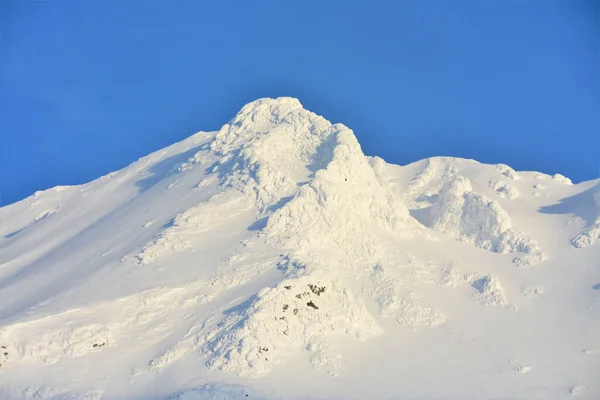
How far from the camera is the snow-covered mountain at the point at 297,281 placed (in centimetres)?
6384

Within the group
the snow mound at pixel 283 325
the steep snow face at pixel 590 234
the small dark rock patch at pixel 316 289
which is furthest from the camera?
the steep snow face at pixel 590 234

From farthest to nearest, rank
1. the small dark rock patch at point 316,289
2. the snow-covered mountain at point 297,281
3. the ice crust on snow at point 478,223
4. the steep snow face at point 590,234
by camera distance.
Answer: the ice crust on snow at point 478,223
the steep snow face at point 590,234
the small dark rock patch at point 316,289
the snow-covered mountain at point 297,281

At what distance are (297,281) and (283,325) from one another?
507 cm

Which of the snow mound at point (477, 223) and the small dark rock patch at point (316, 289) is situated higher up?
the snow mound at point (477, 223)

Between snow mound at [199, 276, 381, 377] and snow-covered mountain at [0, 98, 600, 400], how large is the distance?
0.17 m

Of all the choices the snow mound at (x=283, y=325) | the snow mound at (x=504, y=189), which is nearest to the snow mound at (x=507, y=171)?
the snow mound at (x=504, y=189)

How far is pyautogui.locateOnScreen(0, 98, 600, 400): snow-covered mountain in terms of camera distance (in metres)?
63.8

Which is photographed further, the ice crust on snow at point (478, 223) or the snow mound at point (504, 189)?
the snow mound at point (504, 189)

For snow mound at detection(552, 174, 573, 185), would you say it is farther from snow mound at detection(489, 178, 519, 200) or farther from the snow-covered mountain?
snow mound at detection(489, 178, 519, 200)

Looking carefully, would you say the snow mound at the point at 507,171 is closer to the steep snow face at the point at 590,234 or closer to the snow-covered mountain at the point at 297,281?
the snow-covered mountain at the point at 297,281

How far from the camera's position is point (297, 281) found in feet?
231

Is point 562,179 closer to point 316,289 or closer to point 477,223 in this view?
point 477,223

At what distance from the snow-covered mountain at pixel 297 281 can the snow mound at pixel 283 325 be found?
0.17 m

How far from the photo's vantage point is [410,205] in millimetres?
101250
